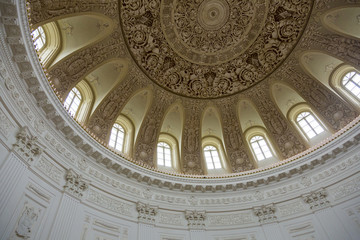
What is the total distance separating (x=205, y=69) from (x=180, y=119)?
4.19 m

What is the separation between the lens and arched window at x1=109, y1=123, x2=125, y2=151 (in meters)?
15.0

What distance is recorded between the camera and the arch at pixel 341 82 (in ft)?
47.7

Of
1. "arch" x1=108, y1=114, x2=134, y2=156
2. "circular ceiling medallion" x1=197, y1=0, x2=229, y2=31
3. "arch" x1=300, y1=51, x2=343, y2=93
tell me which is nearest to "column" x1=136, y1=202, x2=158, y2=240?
"arch" x1=108, y1=114, x2=134, y2=156

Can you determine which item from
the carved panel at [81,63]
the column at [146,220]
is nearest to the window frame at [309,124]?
the column at [146,220]

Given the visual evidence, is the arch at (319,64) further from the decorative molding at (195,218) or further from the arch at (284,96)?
the decorative molding at (195,218)

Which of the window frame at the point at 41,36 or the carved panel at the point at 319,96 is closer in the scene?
the window frame at the point at 41,36

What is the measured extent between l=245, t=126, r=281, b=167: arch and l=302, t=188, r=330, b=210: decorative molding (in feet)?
11.8

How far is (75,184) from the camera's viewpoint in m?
10.7

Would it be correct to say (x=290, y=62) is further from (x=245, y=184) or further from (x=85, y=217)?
(x=85, y=217)

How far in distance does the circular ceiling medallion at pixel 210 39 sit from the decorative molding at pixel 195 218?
8.45 metres

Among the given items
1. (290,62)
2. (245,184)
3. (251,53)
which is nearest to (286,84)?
(290,62)

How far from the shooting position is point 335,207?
11875 millimetres

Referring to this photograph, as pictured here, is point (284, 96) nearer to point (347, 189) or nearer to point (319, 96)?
point (319, 96)

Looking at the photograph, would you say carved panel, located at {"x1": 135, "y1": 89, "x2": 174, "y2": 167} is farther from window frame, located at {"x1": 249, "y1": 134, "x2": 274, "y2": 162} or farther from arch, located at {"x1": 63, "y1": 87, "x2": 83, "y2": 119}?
window frame, located at {"x1": 249, "y1": 134, "x2": 274, "y2": 162}
